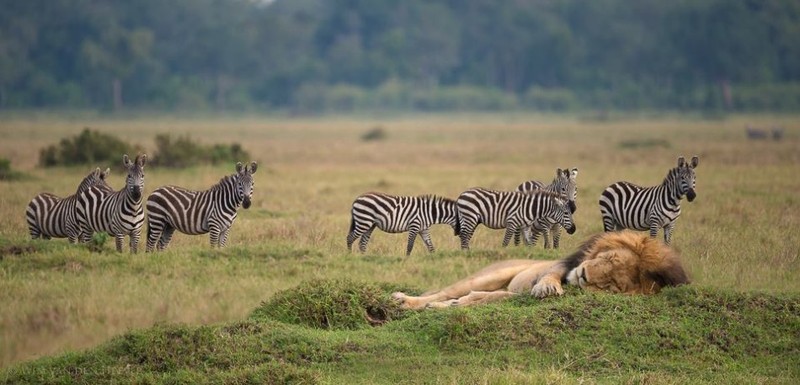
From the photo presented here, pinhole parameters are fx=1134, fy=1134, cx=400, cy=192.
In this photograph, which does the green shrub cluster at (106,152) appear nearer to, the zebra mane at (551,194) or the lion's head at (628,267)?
the zebra mane at (551,194)

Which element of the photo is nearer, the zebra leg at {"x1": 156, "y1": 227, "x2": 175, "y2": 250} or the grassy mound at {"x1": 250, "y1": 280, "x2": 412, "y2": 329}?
the grassy mound at {"x1": 250, "y1": 280, "x2": 412, "y2": 329}

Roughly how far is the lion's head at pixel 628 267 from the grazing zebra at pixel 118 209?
490 centimetres

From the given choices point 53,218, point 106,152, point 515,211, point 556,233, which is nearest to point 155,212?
point 53,218

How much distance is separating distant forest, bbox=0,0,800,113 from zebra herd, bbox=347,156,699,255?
196 feet

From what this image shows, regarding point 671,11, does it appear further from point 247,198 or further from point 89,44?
point 247,198

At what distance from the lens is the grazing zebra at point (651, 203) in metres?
11.9

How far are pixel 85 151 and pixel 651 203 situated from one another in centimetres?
1308

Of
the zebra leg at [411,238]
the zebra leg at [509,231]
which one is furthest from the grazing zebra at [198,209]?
the zebra leg at [509,231]

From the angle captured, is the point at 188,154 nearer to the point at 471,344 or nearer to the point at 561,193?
the point at 561,193

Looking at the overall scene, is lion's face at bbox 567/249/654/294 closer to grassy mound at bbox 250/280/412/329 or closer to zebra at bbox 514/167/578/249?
grassy mound at bbox 250/280/412/329

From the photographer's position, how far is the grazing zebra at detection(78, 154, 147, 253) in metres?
10.8

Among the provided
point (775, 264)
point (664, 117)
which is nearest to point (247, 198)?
point (775, 264)

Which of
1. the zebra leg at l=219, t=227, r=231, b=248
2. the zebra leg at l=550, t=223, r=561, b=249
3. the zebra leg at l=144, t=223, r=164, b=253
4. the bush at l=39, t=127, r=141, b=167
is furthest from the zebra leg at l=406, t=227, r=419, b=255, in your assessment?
the bush at l=39, t=127, r=141, b=167

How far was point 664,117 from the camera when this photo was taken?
209ft
